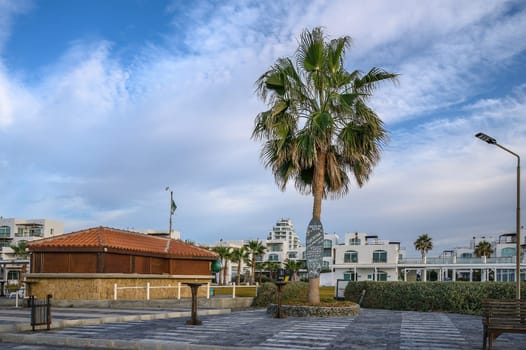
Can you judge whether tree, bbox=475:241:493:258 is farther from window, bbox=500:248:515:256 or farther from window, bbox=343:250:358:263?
window, bbox=343:250:358:263

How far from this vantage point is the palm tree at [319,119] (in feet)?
73.7

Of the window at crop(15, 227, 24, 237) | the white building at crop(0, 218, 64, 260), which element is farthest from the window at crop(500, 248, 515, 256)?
the window at crop(15, 227, 24, 237)

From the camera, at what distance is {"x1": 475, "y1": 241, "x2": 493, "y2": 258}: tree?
313 ft

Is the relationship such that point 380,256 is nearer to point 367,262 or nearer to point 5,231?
point 367,262

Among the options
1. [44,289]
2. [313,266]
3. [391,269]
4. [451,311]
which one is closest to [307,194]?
[313,266]

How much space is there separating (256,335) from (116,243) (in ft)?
50.2

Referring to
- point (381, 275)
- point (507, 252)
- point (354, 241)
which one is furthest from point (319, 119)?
point (354, 241)

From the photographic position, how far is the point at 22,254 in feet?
277

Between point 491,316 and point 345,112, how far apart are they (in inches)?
477

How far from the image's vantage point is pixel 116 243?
27.7 metres

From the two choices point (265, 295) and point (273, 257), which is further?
point (273, 257)

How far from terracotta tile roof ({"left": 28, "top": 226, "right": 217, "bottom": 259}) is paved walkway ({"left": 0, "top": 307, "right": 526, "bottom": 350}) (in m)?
9.08

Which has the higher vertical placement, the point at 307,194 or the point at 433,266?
the point at 307,194

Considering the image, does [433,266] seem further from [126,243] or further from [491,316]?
[491,316]
